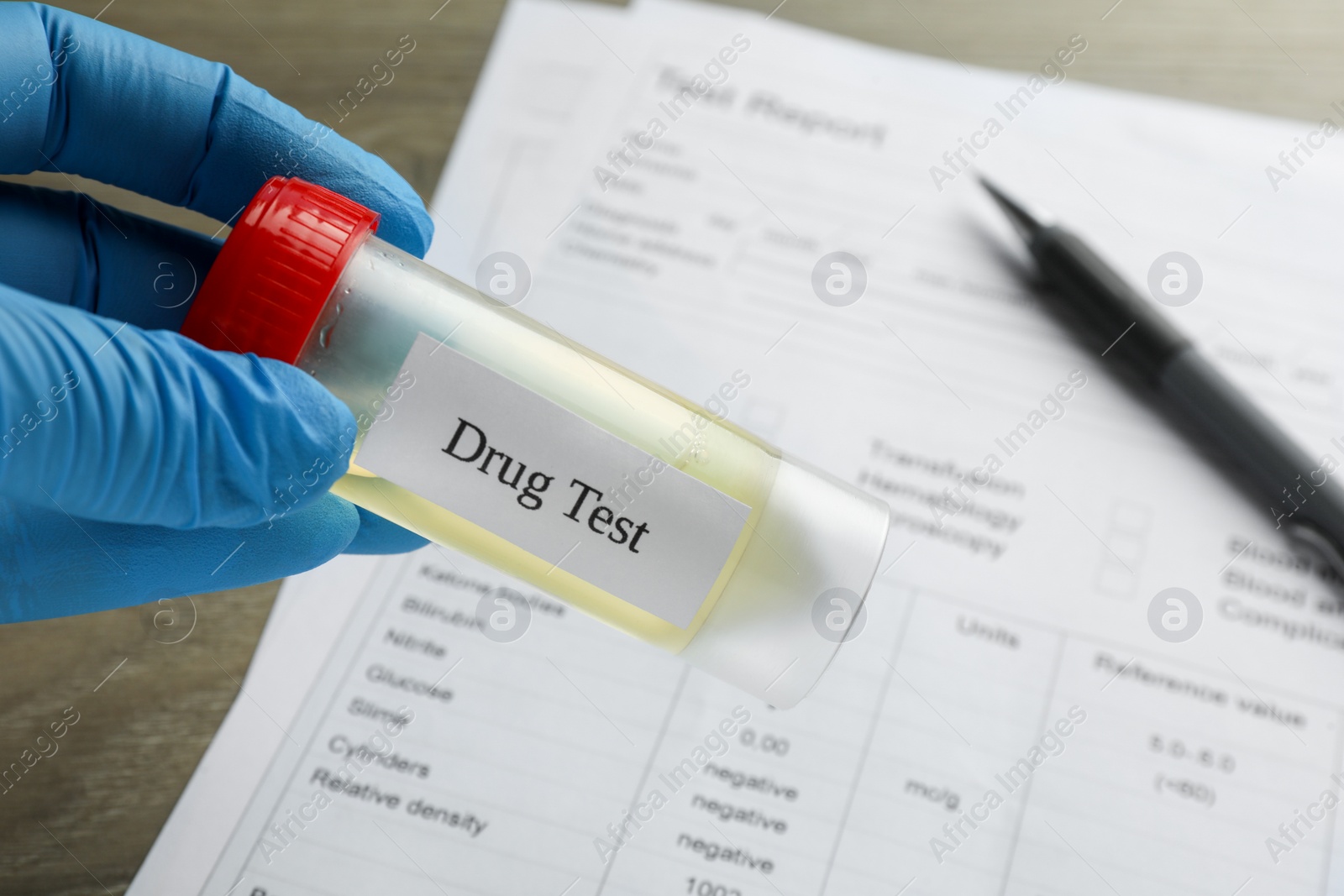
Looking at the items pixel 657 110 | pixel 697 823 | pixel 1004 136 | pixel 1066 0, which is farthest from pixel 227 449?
pixel 1066 0

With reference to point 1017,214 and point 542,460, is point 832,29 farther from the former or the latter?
point 542,460

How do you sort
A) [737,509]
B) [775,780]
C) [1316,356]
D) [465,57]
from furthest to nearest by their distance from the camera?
[465,57] < [1316,356] < [775,780] < [737,509]

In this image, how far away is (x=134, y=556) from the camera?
0.45 metres

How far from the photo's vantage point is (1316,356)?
581 millimetres

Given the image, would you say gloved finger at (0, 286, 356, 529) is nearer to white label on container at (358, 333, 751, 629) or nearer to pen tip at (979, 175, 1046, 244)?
white label on container at (358, 333, 751, 629)

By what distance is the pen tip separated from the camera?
1.98 ft

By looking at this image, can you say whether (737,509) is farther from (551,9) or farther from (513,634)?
(551,9)

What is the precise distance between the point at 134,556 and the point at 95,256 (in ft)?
0.53

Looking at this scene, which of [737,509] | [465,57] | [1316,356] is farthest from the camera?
[465,57]

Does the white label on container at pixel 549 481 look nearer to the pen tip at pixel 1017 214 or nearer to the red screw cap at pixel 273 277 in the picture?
the red screw cap at pixel 273 277

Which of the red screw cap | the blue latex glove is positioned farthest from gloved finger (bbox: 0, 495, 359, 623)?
the red screw cap

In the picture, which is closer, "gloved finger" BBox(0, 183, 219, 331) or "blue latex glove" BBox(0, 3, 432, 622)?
"blue latex glove" BBox(0, 3, 432, 622)

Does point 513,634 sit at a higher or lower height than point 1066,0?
lower

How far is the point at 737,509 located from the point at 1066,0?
0.58 metres
